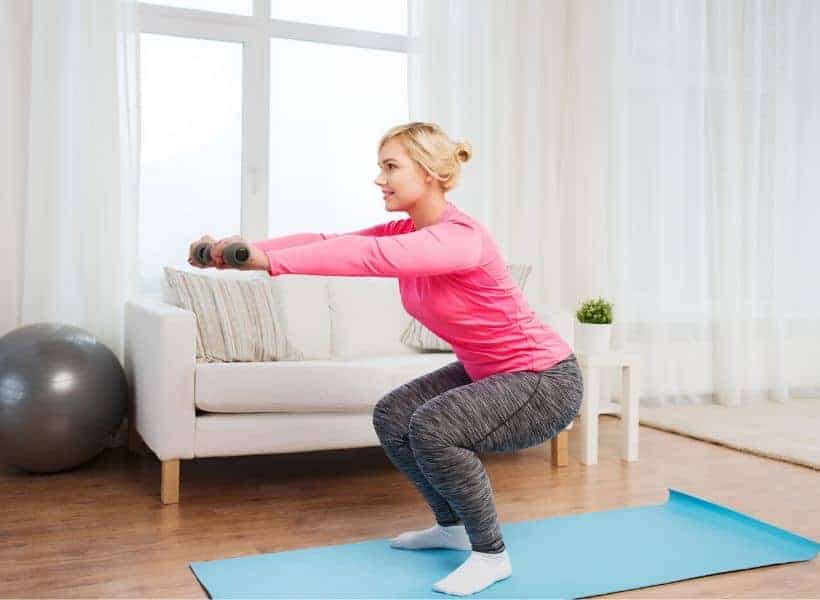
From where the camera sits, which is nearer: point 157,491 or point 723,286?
point 157,491

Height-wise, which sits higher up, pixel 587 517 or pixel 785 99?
pixel 785 99

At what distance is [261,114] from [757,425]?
2.76 m

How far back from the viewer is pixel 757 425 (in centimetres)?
443

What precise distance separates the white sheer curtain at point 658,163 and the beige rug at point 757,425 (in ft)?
0.61

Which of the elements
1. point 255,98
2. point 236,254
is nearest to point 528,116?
point 255,98

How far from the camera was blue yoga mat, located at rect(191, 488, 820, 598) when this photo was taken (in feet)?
7.06

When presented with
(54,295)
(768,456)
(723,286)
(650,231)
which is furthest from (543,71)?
(54,295)

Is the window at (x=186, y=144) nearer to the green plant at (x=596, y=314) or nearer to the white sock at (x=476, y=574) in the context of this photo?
the green plant at (x=596, y=314)

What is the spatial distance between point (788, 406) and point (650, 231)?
4.01 feet

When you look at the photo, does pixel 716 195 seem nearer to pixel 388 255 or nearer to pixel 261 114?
pixel 261 114

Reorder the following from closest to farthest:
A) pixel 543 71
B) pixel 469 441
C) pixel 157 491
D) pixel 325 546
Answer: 1. pixel 469 441
2. pixel 325 546
3. pixel 157 491
4. pixel 543 71

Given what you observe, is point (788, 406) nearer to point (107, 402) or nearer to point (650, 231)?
point (650, 231)

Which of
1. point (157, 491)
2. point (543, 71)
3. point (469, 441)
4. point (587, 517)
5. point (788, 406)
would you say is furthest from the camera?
point (788, 406)

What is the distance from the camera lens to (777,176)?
17.5 feet
